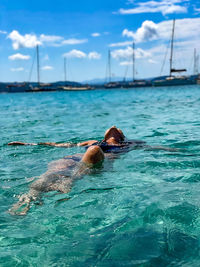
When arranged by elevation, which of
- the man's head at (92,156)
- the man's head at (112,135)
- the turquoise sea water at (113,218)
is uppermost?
the man's head at (112,135)

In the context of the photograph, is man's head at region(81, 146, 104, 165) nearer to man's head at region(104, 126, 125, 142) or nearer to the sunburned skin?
the sunburned skin

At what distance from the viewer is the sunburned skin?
4161 mm

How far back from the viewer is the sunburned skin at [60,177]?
164 inches

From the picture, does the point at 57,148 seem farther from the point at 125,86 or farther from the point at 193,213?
the point at 125,86

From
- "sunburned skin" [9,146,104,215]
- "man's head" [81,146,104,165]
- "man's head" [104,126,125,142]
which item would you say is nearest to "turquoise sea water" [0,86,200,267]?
"sunburned skin" [9,146,104,215]

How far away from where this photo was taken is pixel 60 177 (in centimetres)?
498

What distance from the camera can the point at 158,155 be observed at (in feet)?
22.2

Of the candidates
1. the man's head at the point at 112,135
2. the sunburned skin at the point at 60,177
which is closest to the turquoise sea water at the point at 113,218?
the sunburned skin at the point at 60,177

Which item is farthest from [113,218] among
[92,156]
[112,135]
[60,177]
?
[112,135]

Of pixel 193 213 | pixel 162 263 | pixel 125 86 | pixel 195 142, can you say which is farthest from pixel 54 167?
pixel 125 86

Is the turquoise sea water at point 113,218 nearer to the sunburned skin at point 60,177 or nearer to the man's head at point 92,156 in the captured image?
the sunburned skin at point 60,177

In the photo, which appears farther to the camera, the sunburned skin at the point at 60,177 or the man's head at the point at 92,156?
the man's head at the point at 92,156

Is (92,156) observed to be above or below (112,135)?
below

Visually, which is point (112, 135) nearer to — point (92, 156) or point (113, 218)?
point (92, 156)
